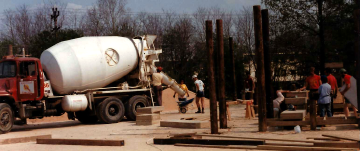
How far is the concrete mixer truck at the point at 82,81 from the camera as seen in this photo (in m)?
17.5

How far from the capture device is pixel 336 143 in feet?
30.7

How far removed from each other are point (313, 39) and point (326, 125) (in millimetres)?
20813

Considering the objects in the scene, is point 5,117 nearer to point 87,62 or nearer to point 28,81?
point 28,81

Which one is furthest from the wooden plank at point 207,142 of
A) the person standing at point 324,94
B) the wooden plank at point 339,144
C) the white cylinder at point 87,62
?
the white cylinder at point 87,62

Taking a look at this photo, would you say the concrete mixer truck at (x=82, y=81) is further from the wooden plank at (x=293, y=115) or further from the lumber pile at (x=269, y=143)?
the wooden plank at (x=293, y=115)

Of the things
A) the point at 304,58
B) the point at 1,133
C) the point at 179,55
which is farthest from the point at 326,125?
the point at 179,55

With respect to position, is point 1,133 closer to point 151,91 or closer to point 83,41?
point 83,41

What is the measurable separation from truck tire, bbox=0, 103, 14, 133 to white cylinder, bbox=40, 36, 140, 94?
2349 millimetres

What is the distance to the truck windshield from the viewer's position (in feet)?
57.2

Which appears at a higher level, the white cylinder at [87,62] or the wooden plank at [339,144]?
the white cylinder at [87,62]

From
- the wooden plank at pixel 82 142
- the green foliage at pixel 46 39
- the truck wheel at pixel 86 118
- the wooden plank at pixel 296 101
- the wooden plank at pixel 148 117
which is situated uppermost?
the green foliage at pixel 46 39

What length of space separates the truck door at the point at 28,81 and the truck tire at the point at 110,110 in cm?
268

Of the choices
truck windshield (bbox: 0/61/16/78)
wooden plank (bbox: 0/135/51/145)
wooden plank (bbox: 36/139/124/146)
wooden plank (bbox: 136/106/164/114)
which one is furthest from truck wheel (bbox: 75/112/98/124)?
wooden plank (bbox: 36/139/124/146)

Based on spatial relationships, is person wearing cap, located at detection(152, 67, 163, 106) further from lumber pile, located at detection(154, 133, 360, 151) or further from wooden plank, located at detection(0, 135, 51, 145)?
lumber pile, located at detection(154, 133, 360, 151)
